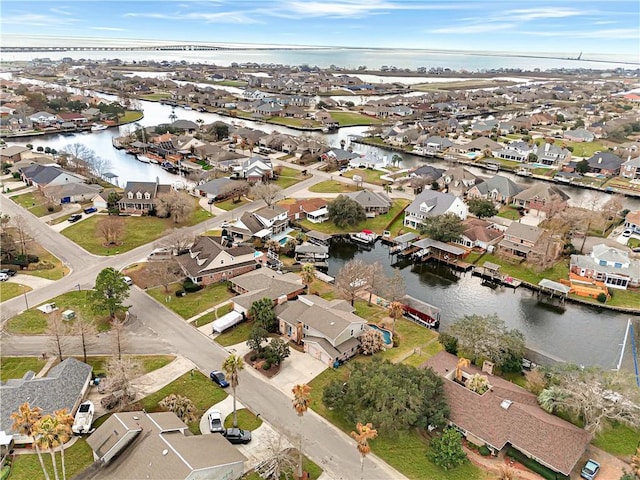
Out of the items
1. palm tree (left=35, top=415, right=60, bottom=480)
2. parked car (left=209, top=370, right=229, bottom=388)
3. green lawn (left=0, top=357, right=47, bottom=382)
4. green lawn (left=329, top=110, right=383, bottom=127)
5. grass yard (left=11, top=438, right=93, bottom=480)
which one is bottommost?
green lawn (left=0, top=357, right=47, bottom=382)

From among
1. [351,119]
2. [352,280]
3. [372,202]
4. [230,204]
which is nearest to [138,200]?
[230,204]

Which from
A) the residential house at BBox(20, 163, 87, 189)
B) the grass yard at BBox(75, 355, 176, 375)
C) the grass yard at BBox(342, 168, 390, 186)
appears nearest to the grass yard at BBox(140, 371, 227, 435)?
the grass yard at BBox(75, 355, 176, 375)

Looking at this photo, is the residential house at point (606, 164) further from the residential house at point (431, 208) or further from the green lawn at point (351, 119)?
the green lawn at point (351, 119)

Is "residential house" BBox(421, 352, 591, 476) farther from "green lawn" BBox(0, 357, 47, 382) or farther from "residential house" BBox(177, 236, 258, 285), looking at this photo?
"green lawn" BBox(0, 357, 47, 382)

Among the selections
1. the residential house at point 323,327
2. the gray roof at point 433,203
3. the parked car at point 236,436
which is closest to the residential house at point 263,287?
the residential house at point 323,327

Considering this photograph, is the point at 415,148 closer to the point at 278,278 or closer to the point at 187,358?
the point at 278,278

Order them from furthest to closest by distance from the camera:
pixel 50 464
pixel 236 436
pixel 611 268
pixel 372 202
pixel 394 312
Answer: pixel 372 202 → pixel 611 268 → pixel 394 312 → pixel 236 436 → pixel 50 464

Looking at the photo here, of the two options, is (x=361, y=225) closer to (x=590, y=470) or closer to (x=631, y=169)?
(x=590, y=470)
